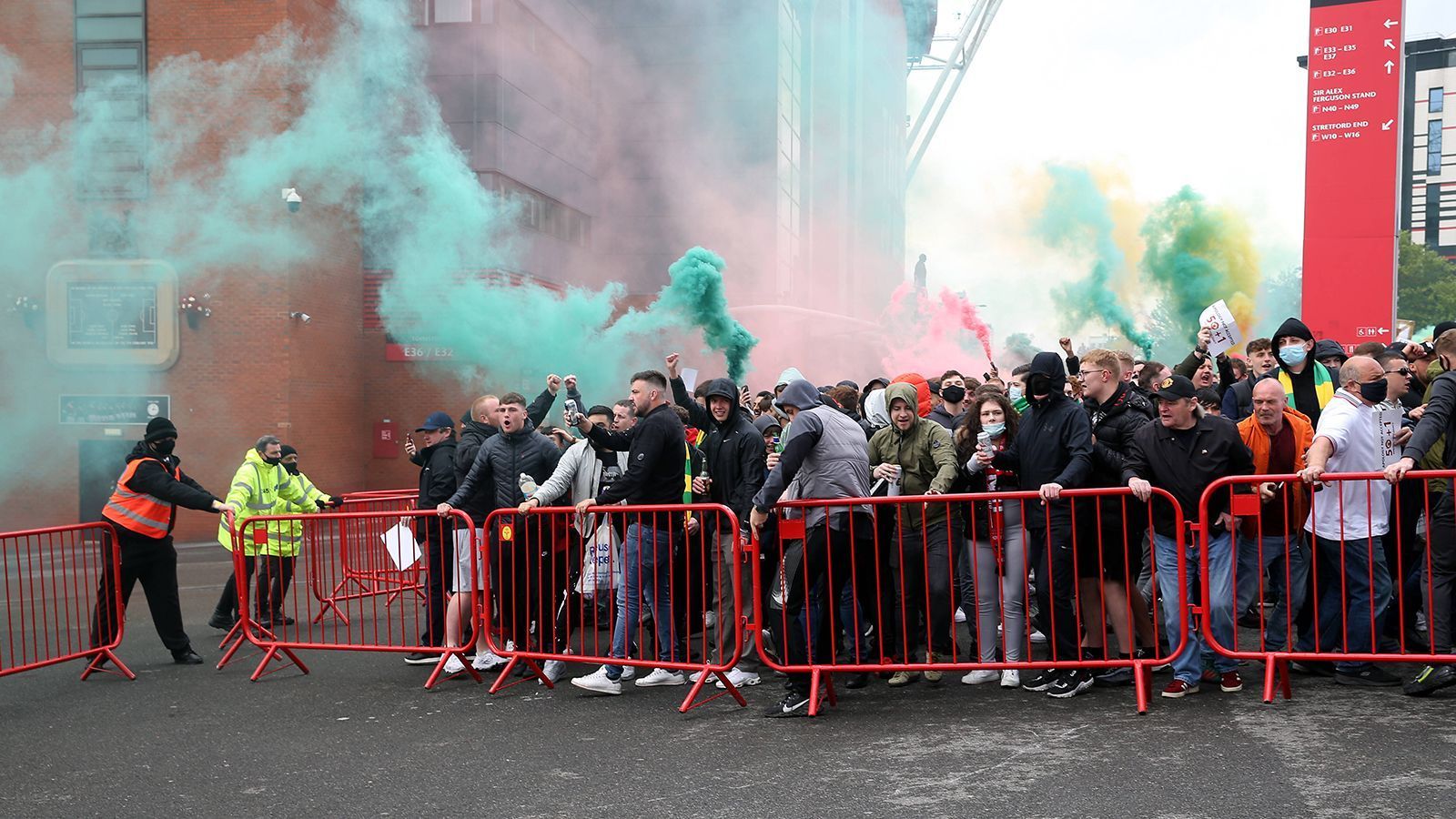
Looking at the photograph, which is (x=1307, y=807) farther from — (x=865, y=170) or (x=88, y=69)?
(x=865, y=170)

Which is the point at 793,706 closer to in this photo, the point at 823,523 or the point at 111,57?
the point at 823,523

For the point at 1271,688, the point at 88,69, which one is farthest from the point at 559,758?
the point at 88,69

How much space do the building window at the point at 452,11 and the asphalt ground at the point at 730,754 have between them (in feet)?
50.5

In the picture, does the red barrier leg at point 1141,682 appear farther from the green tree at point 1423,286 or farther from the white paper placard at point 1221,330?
the green tree at point 1423,286

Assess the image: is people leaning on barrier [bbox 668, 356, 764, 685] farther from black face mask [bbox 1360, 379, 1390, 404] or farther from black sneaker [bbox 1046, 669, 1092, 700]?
black face mask [bbox 1360, 379, 1390, 404]

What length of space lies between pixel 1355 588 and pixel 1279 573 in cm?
122

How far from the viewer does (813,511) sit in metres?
6.11

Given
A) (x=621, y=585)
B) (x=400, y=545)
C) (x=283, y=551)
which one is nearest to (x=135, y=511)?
(x=283, y=551)

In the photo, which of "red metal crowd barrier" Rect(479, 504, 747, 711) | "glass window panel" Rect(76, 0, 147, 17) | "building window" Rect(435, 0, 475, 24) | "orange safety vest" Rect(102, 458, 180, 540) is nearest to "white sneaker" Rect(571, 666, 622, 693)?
"red metal crowd barrier" Rect(479, 504, 747, 711)

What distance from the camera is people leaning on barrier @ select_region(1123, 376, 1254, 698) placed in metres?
5.73

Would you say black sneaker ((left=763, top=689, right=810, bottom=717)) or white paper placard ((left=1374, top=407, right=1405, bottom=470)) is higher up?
white paper placard ((left=1374, top=407, right=1405, bottom=470))

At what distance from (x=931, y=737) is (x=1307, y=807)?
1.64 m

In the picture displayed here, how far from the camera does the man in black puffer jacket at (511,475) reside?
722 centimetres

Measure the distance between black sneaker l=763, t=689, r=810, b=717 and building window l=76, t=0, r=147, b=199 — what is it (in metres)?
15.0
